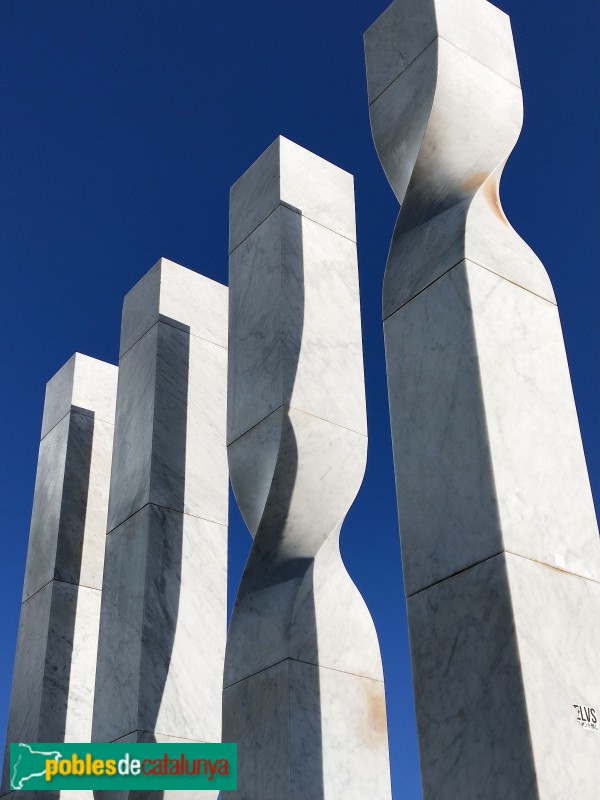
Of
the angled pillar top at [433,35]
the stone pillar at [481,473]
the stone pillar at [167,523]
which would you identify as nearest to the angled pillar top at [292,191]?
the stone pillar at [167,523]

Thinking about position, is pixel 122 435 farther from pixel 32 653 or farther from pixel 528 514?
pixel 528 514

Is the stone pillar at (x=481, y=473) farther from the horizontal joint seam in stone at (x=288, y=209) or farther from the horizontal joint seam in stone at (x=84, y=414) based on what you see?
the horizontal joint seam in stone at (x=84, y=414)

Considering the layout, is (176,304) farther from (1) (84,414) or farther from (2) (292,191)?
(2) (292,191)

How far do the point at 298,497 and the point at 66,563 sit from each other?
14.7 ft

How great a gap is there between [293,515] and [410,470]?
2.52 m

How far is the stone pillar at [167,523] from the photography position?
381 inches

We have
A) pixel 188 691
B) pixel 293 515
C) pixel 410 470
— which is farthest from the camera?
pixel 188 691

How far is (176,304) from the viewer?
12016mm

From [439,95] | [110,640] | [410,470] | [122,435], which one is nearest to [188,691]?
[110,640]

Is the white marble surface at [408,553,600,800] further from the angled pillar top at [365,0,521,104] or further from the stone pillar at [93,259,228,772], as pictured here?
the stone pillar at [93,259,228,772]

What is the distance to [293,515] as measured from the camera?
858 centimetres

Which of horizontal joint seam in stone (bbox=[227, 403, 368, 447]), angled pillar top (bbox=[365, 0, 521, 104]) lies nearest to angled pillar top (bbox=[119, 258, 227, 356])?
horizontal joint seam in stone (bbox=[227, 403, 368, 447])

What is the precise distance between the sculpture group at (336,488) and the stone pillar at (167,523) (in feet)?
0.09

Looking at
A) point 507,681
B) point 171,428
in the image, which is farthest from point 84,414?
point 507,681
